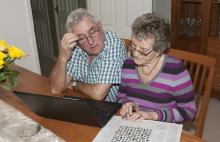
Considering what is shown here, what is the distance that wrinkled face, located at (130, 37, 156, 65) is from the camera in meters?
1.32

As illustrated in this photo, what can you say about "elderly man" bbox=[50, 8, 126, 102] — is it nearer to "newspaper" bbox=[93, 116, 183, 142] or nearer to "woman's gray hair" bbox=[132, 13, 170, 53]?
"woman's gray hair" bbox=[132, 13, 170, 53]

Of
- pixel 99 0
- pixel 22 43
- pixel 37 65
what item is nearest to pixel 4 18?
pixel 22 43

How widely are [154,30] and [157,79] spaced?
0.24m

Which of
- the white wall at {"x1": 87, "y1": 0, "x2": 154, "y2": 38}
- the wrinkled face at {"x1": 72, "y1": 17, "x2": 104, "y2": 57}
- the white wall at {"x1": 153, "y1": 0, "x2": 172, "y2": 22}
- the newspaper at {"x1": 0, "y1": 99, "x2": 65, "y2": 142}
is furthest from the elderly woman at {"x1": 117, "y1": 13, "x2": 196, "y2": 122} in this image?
the white wall at {"x1": 153, "y1": 0, "x2": 172, "y2": 22}

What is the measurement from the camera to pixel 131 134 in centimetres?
107

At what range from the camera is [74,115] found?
1201 millimetres

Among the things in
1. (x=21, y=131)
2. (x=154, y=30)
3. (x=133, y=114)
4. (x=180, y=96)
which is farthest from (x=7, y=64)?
(x=180, y=96)

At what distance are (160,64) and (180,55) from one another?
0.13m

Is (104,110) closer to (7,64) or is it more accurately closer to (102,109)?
(102,109)

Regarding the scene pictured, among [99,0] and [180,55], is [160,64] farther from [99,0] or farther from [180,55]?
[99,0]

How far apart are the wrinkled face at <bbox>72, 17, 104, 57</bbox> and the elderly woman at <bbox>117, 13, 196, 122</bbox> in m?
0.25

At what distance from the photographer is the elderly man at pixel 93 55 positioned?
1.52 metres

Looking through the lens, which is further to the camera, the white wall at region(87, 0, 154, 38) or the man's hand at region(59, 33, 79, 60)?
the white wall at region(87, 0, 154, 38)

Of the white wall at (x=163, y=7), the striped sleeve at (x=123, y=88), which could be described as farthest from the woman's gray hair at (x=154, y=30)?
the white wall at (x=163, y=7)
